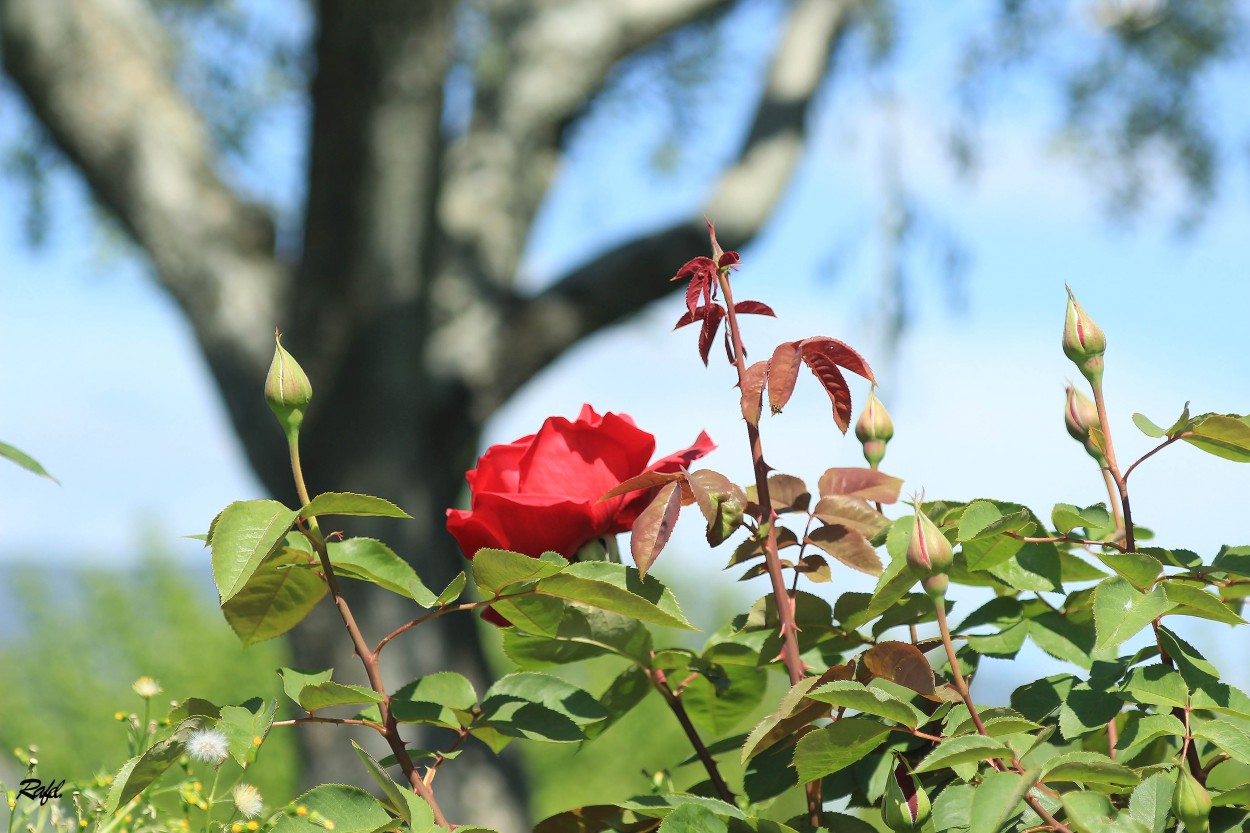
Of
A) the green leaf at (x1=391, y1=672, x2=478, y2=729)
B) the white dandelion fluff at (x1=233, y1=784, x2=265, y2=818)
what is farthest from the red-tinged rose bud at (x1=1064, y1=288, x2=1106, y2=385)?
the white dandelion fluff at (x1=233, y1=784, x2=265, y2=818)

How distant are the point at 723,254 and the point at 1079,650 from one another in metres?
0.26

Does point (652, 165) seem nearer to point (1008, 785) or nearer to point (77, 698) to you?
point (77, 698)

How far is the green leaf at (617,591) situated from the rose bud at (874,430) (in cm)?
18

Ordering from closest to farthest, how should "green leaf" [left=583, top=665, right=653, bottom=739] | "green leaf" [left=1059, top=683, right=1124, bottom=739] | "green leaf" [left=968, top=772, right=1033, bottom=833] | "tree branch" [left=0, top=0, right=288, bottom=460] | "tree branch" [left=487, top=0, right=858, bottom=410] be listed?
"green leaf" [left=968, top=772, right=1033, bottom=833]
"green leaf" [left=1059, top=683, right=1124, bottom=739]
"green leaf" [left=583, top=665, right=653, bottom=739]
"tree branch" [left=0, top=0, right=288, bottom=460]
"tree branch" [left=487, top=0, right=858, bottom=410]

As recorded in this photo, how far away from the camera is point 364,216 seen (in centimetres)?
281

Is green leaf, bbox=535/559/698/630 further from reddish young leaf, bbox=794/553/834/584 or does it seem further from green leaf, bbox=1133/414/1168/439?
green leaf, bbox=1133/414/1168/439

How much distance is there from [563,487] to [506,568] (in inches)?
3.8

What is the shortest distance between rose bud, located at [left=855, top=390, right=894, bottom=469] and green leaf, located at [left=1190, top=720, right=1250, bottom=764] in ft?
0.73

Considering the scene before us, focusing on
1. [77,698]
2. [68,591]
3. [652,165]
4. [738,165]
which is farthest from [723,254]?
[68,591]

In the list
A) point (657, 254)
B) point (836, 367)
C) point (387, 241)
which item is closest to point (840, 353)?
point (836, 367)

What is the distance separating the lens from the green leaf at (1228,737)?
1.48 feet

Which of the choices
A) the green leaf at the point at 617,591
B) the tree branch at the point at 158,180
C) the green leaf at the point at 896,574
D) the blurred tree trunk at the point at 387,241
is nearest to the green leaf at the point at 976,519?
the green leaf at the point at 896,574

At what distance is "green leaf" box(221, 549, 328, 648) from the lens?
1.77 feet

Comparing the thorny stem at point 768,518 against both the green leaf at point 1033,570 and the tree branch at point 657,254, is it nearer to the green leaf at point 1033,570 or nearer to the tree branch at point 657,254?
the green leaf at point 1033,570
